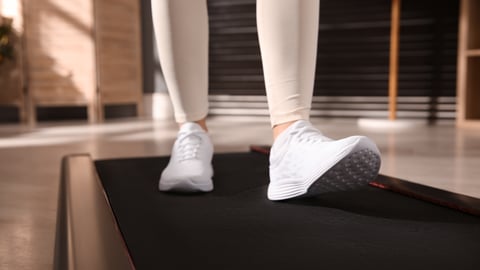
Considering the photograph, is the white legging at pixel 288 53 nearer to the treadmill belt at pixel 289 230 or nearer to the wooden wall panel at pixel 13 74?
the treadmill belt at pixel 289 230

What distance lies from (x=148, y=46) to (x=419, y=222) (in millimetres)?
3959

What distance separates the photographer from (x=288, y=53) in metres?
0.86

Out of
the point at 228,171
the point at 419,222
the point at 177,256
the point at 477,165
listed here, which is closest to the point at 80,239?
the point at 177,256

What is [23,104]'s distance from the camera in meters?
3.87

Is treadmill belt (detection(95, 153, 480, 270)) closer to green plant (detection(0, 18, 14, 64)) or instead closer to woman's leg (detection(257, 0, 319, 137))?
woman's leg (detection(257, 0, 319, 137))

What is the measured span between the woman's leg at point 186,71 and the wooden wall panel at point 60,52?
3.06 m

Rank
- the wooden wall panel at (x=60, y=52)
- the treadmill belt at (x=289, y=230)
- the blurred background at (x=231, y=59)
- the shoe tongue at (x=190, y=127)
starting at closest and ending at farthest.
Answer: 1. the treadmill belt at (x=289, y=230)
2. the shoe tongue at (x=190, y=127)
3. the blurred background at (x=231, y=59)
4. the wooden wall panel at (x=60, y=52)

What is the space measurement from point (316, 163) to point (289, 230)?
5.4 inches

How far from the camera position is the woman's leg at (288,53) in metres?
0.86

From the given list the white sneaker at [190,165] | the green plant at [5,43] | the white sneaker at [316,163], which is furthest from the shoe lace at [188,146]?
the green plant at [5,43]

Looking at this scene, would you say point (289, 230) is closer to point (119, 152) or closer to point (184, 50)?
point (184, 50)

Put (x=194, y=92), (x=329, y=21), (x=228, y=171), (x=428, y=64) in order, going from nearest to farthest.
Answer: (x=194, y=92) < (x=228, y=171) < (x=428, y=64) < (x=329, y=21)

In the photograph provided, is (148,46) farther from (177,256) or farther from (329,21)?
(177,256)

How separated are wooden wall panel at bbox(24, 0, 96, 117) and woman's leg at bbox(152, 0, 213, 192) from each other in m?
3.06
